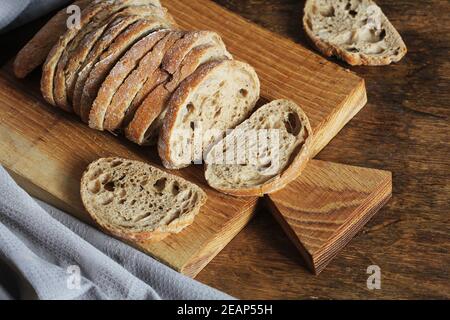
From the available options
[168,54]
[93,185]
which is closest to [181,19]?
[168,54]

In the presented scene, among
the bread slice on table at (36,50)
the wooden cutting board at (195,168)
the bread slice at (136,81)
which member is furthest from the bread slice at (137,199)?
the bread slice on table at (36,50)

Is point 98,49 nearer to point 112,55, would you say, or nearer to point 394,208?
point 112,55

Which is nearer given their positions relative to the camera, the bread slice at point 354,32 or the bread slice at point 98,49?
the bread slice at point 98,49

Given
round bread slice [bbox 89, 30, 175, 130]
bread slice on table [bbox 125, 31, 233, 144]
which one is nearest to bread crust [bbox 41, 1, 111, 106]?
round bread slice [bbox 89, 30, 175, 130]

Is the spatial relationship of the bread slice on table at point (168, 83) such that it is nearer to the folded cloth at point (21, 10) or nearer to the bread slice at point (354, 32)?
the bread slice at point (354, 32)

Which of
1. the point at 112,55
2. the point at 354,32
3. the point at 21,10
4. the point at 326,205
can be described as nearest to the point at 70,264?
the point at 112,55

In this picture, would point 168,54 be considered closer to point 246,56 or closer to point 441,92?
point 246,56
